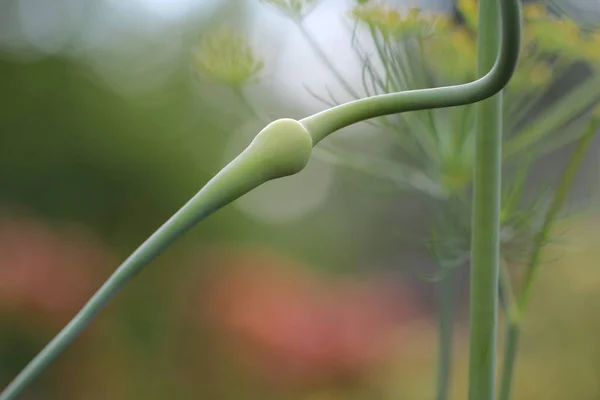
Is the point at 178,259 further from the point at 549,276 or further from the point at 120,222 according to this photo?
the point at 549,276

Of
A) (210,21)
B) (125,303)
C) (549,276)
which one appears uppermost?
(210,21)

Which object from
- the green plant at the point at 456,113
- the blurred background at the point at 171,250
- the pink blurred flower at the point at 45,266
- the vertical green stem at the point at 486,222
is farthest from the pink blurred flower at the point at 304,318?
the vertical green stem at the point at 486,222

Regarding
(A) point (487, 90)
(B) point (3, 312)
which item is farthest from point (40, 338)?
(A) point (487, 90)

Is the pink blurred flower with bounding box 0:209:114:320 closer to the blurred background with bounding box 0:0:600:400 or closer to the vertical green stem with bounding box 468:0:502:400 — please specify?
the blurred background with bounding box 0:0:600:400

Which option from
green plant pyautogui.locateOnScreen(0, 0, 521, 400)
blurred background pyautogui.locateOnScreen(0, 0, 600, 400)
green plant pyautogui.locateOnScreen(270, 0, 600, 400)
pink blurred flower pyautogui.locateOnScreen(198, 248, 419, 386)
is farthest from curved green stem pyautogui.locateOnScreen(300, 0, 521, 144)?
pink blurred flower pyautogui.locateOnScreen(198, 248, 419, 386)

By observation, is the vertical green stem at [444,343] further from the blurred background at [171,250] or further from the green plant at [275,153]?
the blurred background at [171,250]

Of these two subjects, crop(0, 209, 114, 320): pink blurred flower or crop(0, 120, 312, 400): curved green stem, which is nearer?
crop(0, 120, 312, 400): curved green stem

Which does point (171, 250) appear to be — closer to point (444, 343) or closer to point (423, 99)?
point (444, 343)
